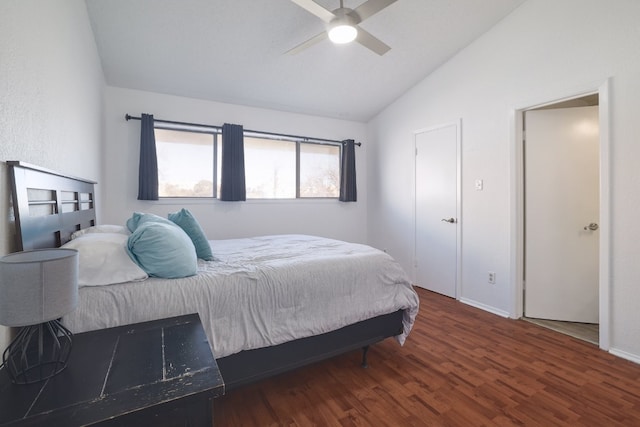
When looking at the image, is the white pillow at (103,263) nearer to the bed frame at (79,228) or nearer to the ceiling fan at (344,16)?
the bed frame at (79,228)

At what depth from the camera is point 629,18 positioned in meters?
2.19

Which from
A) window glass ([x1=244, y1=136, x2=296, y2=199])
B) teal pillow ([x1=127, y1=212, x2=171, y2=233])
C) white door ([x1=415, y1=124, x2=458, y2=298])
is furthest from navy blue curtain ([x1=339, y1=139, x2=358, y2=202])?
teal pillow ([x1=127, y1=212, x2=171, y2=233])

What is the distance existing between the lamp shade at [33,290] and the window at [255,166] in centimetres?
306

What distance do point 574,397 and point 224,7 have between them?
374 centimetres

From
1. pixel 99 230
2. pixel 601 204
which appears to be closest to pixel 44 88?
pixel 99 230

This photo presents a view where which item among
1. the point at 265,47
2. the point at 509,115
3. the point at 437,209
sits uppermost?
the point at 265,47

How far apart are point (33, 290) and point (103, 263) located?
0.67 m

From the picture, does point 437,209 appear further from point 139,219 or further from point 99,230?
point 99,230

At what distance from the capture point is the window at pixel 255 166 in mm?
3697

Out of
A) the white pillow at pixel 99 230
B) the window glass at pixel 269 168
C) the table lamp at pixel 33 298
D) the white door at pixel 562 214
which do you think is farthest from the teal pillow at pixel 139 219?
the white door at pixel 562 214

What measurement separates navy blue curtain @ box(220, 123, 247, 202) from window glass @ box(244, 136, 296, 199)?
272mm

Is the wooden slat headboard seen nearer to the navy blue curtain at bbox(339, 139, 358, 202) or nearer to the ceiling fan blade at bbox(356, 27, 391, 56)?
the ceiling fan blade at bbox(356, 27, 391, 56)

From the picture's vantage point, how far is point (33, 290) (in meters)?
0.79

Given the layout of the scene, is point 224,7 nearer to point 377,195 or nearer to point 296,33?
point 296,33
